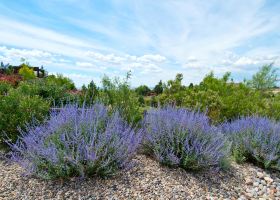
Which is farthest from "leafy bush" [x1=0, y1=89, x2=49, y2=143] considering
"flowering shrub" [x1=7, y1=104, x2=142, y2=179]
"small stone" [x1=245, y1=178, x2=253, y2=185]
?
"small stone" [x1=245, y1=178, x2=253, y2=185]

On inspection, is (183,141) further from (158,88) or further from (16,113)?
(158,88)

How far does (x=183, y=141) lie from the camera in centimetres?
405

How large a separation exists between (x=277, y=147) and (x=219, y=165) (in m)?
1.26

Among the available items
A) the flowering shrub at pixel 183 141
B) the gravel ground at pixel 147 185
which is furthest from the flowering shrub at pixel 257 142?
the flowering shrub at pixel 183 141

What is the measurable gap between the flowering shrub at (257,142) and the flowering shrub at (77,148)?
2.06 meters

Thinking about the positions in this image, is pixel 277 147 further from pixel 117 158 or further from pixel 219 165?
pixel 117 158

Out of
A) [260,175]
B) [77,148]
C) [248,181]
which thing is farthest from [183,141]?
[77,148]

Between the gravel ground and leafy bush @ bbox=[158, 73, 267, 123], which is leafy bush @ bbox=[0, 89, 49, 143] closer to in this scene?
the gravel ground

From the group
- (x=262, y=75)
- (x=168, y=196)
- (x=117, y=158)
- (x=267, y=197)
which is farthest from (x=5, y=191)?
(x=262, y=75)

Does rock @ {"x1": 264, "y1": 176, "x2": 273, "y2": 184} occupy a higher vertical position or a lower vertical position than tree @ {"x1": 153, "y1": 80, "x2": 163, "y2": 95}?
lower

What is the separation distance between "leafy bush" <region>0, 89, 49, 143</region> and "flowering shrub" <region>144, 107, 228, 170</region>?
5.77 ft

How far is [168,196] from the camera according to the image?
332cm

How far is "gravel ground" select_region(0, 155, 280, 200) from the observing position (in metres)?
3.23

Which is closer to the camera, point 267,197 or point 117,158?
point 117,158
